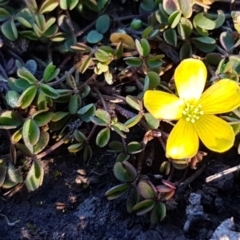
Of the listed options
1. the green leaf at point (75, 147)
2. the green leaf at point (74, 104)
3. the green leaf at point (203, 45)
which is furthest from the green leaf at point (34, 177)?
the green leaf at point (203, 45)

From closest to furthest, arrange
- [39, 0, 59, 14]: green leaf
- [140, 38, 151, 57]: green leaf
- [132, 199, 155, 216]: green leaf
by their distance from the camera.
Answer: [132, 199, 155, 216]: green leaf → [140, 38, 151, 57]: green leaf → [39, 0, 59, 14]: green leaf

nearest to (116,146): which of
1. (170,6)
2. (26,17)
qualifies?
(170,6)

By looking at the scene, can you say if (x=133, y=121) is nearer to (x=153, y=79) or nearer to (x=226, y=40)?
(x=153, y=79)

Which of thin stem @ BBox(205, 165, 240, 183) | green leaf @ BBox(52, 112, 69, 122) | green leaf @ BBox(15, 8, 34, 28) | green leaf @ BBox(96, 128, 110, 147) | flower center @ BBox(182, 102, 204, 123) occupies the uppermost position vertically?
green leaf @ BBox(15, 8, 34, 28)

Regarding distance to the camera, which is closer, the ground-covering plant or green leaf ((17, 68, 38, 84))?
the ground-covering plant

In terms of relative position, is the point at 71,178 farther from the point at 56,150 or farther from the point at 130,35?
the point at 130,35

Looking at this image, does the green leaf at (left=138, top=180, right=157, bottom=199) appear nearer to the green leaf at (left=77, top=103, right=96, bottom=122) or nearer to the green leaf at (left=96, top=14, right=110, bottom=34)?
the green leaf at (left=77, top=103, right=96, bottom=122)

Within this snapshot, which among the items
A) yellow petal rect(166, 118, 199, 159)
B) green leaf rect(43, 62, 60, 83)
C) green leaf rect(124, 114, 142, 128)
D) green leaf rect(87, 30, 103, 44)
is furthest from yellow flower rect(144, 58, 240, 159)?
green leaf rect(87, 30, 103, 44)

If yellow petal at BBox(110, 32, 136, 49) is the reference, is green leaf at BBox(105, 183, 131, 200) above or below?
below
